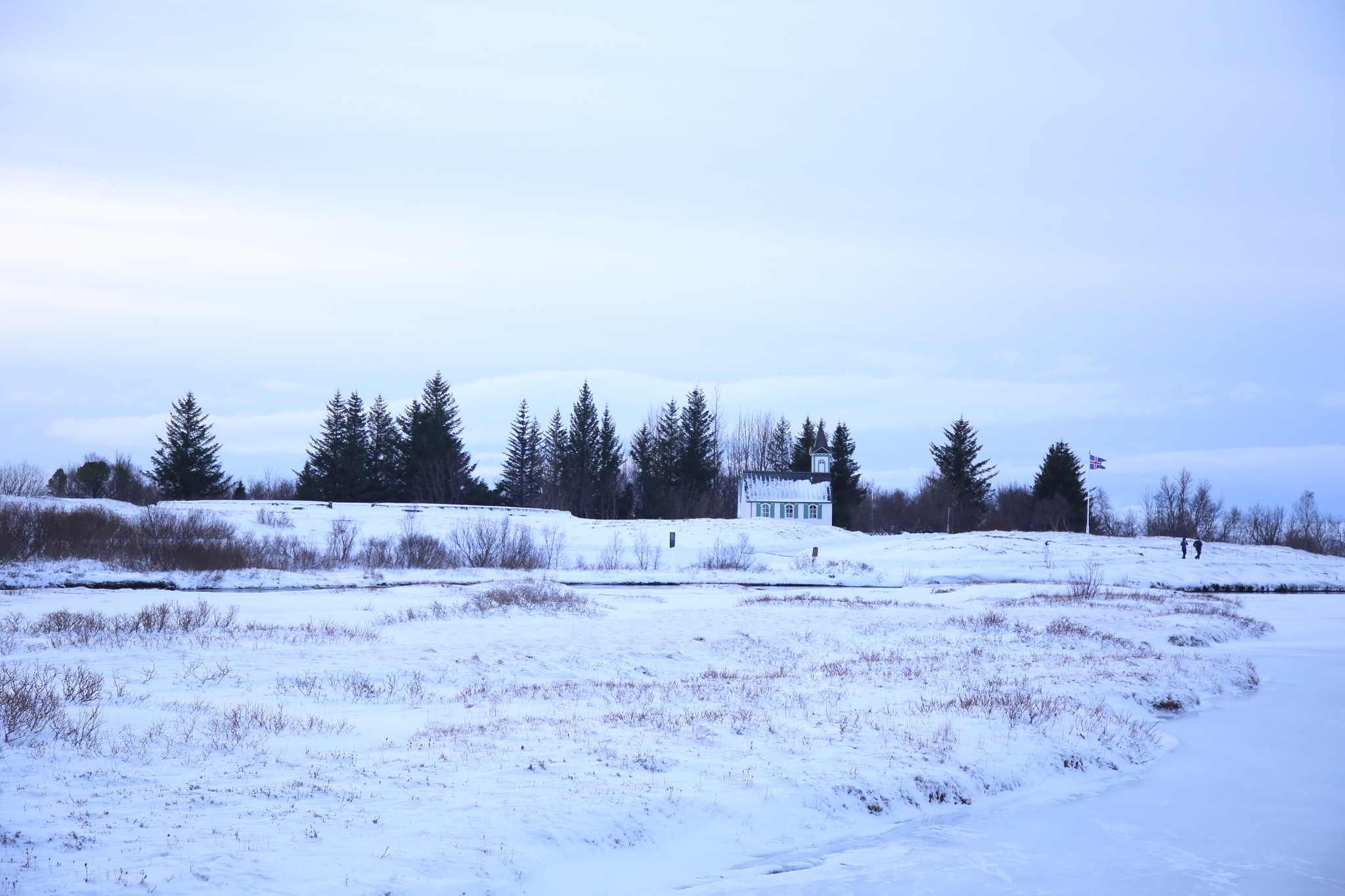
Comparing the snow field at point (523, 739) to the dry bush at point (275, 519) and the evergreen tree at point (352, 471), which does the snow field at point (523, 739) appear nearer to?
the dry bush at point (275, 519)

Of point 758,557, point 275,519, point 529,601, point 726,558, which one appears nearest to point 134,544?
point 275,519

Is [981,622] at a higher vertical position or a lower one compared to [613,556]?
lower

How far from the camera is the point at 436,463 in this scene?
251 ft

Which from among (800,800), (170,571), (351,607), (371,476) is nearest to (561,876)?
(800,800)

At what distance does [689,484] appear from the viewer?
283ft

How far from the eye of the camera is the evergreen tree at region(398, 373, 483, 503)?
76188 mm

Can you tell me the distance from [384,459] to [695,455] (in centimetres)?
2705

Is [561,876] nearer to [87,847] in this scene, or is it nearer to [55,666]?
[87,847]

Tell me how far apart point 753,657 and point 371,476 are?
63037 millimetres

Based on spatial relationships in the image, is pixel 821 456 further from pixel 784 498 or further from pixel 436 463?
pixel 436 463

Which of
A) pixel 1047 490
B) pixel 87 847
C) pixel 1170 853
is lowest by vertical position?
pixel 1170 853

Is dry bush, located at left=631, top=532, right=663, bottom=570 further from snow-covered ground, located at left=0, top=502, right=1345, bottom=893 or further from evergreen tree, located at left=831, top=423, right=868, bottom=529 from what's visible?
evergreen tree, located at left=831, top=423, right=868, bottom=529

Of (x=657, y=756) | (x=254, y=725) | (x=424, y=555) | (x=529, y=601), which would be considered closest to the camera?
(x=657, y=756)

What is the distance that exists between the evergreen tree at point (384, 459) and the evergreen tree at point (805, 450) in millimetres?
36004
